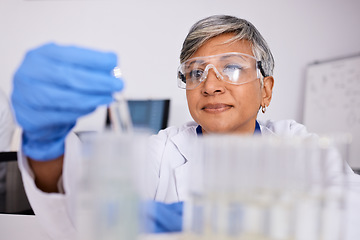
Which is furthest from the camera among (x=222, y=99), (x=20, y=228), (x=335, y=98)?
(x=335, y=98)

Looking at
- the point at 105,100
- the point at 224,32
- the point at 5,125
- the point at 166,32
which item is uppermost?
the point at 166,32

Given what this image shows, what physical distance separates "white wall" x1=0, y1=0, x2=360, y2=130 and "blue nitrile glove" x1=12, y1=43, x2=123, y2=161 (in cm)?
219

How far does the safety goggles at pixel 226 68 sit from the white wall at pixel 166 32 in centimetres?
165

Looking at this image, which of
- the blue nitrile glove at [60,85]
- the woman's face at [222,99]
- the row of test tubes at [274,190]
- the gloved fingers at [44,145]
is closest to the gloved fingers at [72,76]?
the blue nitrile glove at [60,85]

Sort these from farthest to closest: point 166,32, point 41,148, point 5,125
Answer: point 166,32, point 5,125, point 41,148

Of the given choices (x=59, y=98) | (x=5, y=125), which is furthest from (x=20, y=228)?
(x=5, y=125)

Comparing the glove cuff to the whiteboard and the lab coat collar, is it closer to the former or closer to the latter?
the lab coat collar

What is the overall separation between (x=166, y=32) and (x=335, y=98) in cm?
157

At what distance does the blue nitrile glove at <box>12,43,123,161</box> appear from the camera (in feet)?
1.66

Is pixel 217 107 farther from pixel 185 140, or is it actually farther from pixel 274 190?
pixel 274 190

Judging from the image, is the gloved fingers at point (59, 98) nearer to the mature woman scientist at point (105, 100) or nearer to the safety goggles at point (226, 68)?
Result: the mature woman scientist at point (105, 100)

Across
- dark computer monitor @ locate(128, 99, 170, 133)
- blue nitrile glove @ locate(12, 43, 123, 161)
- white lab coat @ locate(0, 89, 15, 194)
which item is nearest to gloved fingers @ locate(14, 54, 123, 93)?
blue nitrile glove @ locate(12, 43, 123, 161)

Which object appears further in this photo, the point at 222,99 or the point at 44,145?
the point at 222,99

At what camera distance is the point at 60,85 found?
0.52 m
